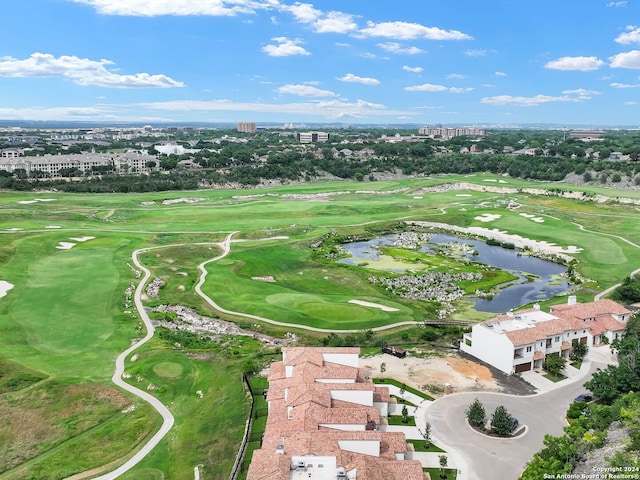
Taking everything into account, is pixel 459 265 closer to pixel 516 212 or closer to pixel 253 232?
pixel 253 232

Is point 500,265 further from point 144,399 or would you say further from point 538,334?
point 144,399

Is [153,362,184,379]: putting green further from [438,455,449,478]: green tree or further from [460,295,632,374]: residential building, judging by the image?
[460,295,632,374]: residential building

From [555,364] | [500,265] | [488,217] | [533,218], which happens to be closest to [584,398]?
[555,364]

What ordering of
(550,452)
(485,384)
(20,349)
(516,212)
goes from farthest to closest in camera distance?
1. (516,212)
2. (20,349)
3. (485,384)
4. (550,452)

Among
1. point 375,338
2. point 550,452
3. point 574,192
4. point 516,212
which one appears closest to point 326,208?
point 516,212

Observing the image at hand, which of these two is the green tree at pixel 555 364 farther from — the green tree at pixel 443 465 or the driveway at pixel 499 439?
the green tree at pixel 443 465

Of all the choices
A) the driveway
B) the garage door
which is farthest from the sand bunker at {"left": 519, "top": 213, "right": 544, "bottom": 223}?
the driveway

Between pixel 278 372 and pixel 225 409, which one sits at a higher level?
pixel 278 372
